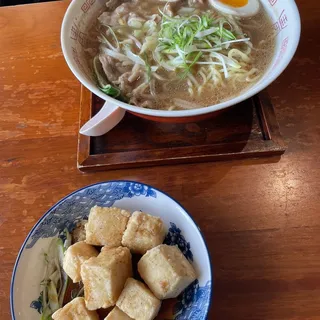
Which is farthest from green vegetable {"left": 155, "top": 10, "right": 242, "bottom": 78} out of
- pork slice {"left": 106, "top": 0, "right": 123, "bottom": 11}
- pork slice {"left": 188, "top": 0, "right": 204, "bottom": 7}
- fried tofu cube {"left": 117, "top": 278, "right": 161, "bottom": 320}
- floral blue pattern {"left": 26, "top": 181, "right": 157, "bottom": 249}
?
fried tofu cube {"left": 117, "top": 278, "right": 161, "bottom": 320}

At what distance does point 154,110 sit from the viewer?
0.98 metres

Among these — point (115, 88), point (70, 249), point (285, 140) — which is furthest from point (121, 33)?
point (70, 249)

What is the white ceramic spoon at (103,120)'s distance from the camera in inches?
42.2

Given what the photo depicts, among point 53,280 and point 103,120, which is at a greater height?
point 103,120

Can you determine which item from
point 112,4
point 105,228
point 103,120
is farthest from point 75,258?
point 112,4

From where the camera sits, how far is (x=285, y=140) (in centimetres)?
110

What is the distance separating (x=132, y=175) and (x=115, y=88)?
27 cm

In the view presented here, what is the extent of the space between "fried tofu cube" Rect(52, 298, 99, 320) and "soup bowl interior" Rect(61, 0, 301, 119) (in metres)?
0.48

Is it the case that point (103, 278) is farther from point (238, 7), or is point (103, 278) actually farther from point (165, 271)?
point (238, 7)

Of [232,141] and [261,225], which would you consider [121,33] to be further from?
[261,225]

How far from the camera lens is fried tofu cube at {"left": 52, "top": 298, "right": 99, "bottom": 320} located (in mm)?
810

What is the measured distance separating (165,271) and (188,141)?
0.44m

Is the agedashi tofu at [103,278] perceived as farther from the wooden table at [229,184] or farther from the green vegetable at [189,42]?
the green vegetable at [189,42]

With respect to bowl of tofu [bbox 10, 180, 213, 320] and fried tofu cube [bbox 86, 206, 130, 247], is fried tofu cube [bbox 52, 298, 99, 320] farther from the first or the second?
fried tofu cube [bbox 86, 206, 130, 247]
